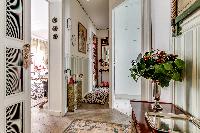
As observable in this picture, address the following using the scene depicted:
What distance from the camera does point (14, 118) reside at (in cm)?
224

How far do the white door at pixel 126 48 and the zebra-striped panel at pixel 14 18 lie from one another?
4.44 metres

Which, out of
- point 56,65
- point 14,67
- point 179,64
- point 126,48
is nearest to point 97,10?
point 126,48

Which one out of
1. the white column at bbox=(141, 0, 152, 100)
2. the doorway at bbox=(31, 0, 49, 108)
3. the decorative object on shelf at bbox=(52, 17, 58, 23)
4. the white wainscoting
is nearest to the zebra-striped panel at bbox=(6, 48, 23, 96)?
the white wainscoting

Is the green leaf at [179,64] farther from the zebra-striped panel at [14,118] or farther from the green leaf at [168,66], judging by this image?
the zebra-striped panel at [14,118]

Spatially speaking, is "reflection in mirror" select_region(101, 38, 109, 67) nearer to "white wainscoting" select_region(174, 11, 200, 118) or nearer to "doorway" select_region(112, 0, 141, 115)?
"doorway" select_region(112, 0, 141, 115)

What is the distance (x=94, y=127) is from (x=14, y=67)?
1916 mm

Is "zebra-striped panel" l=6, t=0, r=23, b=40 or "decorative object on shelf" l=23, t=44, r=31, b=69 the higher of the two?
"zebra-striped panel" l=6, t=0, r=23, b=40

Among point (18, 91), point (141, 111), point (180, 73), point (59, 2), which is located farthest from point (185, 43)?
point (59, 2)

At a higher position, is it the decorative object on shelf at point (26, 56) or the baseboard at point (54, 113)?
the decorative object on shelf at point (26, 56)

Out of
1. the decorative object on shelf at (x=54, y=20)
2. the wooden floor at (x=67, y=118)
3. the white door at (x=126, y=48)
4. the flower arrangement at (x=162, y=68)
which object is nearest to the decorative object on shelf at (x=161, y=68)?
the flower arrangement at (x=162, y=68)

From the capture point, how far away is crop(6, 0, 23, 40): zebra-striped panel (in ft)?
6.81

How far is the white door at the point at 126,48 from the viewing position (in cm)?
657

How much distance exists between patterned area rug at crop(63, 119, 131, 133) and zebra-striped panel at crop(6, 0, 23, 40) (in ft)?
6.12

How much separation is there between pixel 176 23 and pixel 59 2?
311cm
